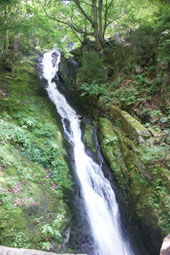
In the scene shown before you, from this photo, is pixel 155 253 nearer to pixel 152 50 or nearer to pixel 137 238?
pixel 137 238

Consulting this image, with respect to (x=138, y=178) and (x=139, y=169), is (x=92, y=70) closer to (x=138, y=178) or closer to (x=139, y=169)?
(x=139, y=169)

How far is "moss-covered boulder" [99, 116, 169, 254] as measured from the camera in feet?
17.0

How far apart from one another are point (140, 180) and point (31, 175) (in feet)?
13.3

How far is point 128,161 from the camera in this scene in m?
6.95

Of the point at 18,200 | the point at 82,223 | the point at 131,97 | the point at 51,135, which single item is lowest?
the point at 82,223

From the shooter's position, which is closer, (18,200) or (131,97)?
(18,200)

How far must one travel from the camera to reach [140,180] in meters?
6.10

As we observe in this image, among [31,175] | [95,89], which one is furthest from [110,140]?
[31,175]

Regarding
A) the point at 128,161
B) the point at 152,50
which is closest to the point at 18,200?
the point at 128,161

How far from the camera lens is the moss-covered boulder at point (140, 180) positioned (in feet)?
17.0

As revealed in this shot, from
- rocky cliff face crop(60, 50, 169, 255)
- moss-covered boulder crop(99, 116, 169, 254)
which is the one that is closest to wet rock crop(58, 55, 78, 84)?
rocky cliff face crop(60, 50, 169, 255)

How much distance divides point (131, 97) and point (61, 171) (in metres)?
5.23

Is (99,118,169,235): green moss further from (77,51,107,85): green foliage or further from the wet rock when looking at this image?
the wet rock

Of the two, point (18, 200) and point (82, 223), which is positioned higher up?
point (18, 200)
